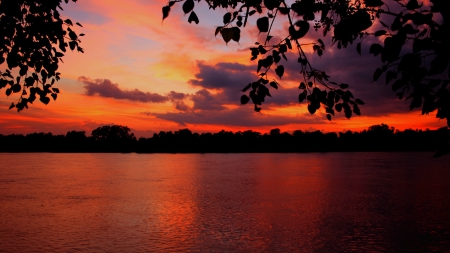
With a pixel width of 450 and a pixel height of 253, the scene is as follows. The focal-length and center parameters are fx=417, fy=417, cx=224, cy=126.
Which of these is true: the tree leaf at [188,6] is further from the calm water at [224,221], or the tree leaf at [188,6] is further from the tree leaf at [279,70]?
the calm water at [224,221]

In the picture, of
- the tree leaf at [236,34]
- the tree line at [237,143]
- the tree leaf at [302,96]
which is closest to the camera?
the tree leaf at [236,34]

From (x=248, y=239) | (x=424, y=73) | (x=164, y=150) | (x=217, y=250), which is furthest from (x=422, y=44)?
(x=164, y=150)

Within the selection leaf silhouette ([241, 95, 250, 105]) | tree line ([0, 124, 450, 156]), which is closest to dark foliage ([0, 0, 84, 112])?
leaf silhouette ([241, 95, 250, 105])

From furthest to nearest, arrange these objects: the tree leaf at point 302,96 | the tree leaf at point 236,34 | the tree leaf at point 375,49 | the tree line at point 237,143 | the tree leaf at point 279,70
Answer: the tree line at point 237,143
the tree leaf at point 302,96
the tree leaf at point 279,70
the tree leaf at point 375,49
the tree leaf at point 236,34

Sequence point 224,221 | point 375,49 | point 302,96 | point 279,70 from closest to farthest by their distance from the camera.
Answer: point 375,49, point 279,70, point 302,96, point 224,221

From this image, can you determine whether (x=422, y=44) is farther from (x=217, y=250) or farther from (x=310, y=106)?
(x=217, y=250)

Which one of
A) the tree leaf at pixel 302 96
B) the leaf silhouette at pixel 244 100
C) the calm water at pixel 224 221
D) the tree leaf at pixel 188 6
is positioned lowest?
the calm water at pixel 224 221

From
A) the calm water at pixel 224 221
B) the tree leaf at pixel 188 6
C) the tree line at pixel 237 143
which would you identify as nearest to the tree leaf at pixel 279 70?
the tree leaf at pixel 188 6

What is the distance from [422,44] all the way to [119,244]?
1114cm

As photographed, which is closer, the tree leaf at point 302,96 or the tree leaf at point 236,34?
the tree leaf at point 236,34

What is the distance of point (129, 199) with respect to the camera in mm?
21703

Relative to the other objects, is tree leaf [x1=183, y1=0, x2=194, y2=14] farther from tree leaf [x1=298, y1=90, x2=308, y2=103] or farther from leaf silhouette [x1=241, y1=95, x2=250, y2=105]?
tree leaf [x1=298, y1=90, x2=308, y2=103]

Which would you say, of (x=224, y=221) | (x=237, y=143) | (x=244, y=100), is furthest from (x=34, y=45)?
(x=237, y=143)

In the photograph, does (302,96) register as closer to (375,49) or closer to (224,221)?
(375,49)
